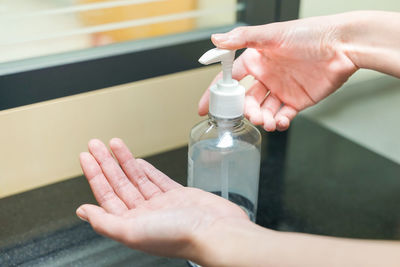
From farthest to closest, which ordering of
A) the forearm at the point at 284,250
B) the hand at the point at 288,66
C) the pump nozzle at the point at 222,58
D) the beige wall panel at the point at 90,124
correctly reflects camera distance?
the beige wall panel at the point at 90,124 < the hand at the point at 288,66 < the pump nozzle at the point at 222,58 < the forearm at the point at 284,250

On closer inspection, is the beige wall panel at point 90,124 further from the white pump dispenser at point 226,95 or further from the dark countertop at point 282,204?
the white pump dispenser at point 226,95

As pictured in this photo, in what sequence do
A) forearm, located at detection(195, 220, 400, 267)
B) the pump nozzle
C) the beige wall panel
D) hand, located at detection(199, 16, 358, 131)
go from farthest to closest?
1. the beige wall panel
2. hand, located at detection(199, 16, 358, 131)
3. the pump nozzle
4. forearm, located at detection(195, 220, 400, 267)

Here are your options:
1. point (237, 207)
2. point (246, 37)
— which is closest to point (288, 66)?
point (246, 37)

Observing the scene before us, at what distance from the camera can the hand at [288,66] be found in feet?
2.38

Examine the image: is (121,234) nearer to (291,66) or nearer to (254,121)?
(254,121)

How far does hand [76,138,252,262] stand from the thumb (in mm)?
197

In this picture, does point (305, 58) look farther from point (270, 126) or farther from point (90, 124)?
point (90, 124)

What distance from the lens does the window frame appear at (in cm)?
78

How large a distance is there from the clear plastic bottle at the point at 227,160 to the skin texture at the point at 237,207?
1.4 inches

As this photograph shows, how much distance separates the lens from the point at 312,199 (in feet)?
2.83

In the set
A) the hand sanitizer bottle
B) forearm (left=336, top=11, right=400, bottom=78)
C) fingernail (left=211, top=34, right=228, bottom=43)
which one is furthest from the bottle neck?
forearm (left=336, top=11, right=400, bottom=78)

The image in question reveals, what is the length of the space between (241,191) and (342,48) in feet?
0.94

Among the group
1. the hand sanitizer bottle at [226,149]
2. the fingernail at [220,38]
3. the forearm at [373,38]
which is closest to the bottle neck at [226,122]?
the hand sanitizer bottle at [226,149]

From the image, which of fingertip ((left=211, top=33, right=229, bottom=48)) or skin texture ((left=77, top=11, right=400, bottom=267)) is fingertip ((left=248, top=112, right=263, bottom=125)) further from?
fingertip ((left=211, top=33, right=229, bottom=48))
